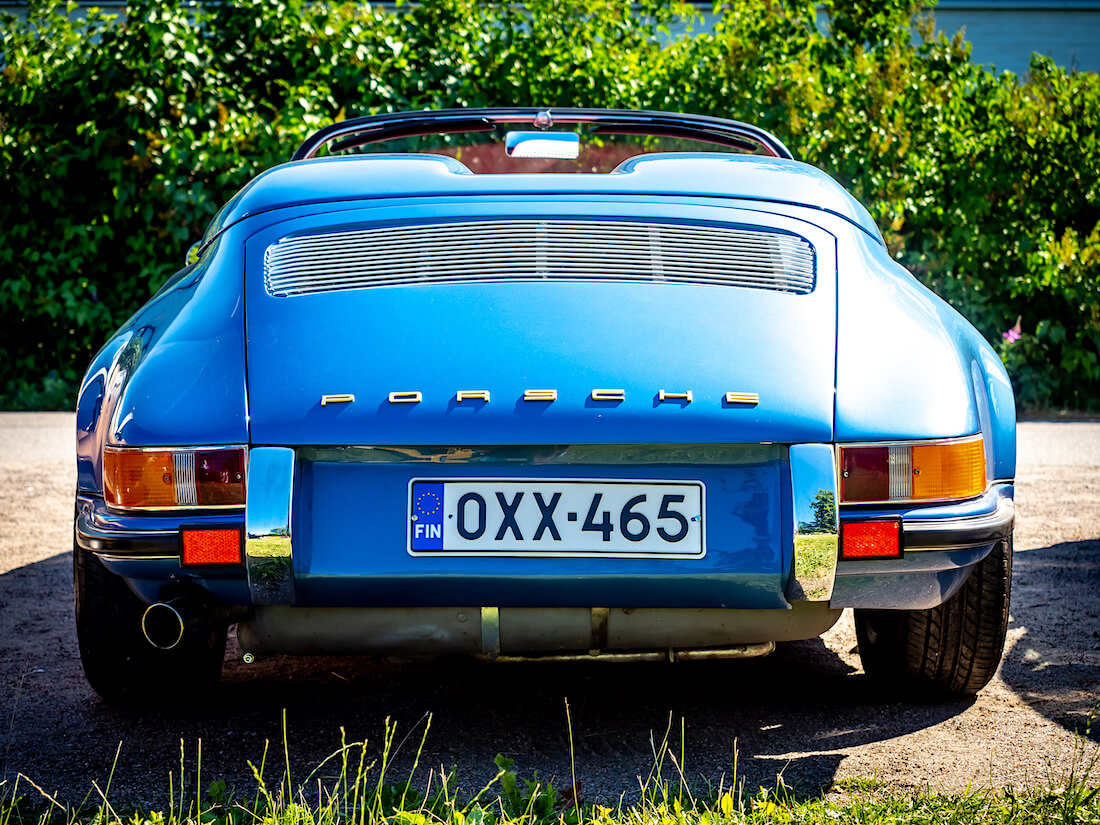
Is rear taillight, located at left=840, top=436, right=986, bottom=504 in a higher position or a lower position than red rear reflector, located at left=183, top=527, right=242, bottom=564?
higher

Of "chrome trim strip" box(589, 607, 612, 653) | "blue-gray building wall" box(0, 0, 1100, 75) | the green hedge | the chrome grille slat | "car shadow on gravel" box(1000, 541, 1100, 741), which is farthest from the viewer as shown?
"blue-gray building wall" box(0, 0, 1100, 75)

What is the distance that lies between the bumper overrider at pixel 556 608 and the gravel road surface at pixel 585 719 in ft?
1.01

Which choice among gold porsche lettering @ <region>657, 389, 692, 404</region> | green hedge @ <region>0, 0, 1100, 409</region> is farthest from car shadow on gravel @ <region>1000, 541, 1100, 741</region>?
green hedge @ <region>0, 0, 1100, 409</region>

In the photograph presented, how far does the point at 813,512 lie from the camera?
206 cm

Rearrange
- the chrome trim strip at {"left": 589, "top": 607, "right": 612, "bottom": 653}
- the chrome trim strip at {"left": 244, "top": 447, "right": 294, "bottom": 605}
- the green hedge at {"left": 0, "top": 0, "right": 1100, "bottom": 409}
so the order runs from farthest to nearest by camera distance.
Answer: the green hedge at {"left": 0, "top": 0, "right": 1100, "bottom": 409} → the chrome trim strip at {"left": 589, "top": 607, "right": 612, "bottom": 653} → the chrome trim strip at {"left": 244, "top": 447, "right": 294, "bottom": 605}

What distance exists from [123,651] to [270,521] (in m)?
0.80

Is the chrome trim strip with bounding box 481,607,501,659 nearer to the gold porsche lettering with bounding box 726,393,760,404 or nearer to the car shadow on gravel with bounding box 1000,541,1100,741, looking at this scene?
the gold porsche lettering with bounding box 726,393,760,404

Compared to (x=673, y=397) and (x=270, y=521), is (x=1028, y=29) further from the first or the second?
(x=270, y=521)

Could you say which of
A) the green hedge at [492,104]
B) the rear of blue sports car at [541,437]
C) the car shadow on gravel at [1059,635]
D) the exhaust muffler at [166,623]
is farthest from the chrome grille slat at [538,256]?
the green hedge at [492,104]

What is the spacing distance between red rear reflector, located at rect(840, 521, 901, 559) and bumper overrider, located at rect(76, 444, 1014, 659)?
0.01 metres

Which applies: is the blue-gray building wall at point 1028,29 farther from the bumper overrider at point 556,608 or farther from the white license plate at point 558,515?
the white license plate at point 558,515

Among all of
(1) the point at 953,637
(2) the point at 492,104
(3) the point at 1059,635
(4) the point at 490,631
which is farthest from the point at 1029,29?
(4) the point at 490,631

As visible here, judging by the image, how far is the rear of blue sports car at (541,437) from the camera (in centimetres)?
207

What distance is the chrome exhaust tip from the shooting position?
6.89 ft
